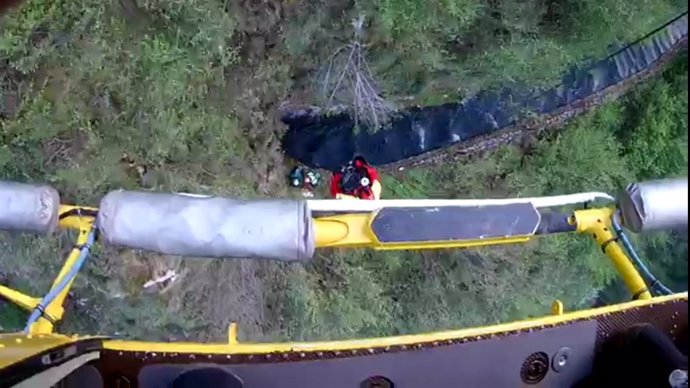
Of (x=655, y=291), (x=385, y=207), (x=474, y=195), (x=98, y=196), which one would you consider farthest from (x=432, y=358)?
(x=474, y=195)

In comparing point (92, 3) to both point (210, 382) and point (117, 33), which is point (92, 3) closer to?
point (117, 33)

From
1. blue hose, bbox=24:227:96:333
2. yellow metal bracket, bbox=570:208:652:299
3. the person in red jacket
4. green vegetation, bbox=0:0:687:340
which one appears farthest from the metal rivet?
green vegetation, bbox=0:0:687:340

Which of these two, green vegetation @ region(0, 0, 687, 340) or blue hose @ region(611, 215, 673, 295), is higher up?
green vegetation @ region(0, 0, 687, 340)

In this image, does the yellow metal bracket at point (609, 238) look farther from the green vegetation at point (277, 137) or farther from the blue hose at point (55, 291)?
the green vegetation at point (277, 137)

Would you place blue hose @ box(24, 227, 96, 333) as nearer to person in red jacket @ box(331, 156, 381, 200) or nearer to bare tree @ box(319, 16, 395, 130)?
person in red jacket @ box(331, 156, 381, 200)

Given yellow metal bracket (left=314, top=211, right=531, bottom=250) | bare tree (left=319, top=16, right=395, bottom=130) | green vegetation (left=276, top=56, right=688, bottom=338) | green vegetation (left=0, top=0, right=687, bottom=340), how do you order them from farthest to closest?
green vegetation (left=276, top=56, right=688, bottom=338) → bare tree (left=319, top=16, right=395, bottom=130) → green vegetation (left=0, top=0, right=687, bottom=340) → yellow metal bracket (left=314, top=211, right=531, bottom=250)

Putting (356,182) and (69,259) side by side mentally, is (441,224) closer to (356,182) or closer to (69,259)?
(69,259)

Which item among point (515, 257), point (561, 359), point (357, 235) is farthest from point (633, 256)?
point (515, 257)
